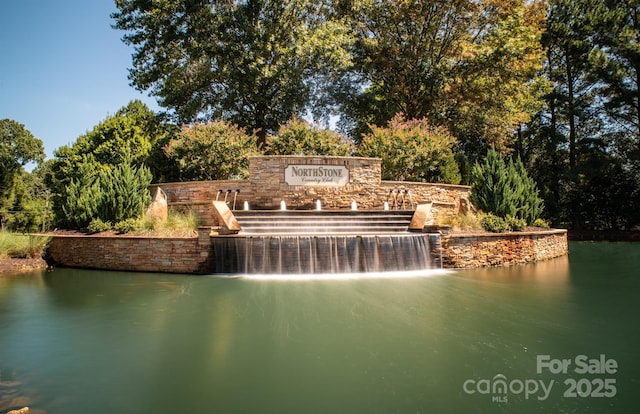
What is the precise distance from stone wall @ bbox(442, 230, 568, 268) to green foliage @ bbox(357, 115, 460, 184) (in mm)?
5144

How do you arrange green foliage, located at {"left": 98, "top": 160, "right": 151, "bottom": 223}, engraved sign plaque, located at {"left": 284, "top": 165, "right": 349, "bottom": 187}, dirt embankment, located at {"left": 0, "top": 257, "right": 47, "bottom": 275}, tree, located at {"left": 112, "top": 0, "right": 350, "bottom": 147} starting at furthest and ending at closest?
tree, located at {"left": 112, "top": 0, "right": 350, "bottom": 147} < engraved sign plaque, located at {"left": 284, "top": 165, "right": 349, "bottom": 187} < green foliage, located at {"left": 98, "top": 160, "right": 151, "bottom": 223} < dirt embankment, located at {"left": 0, "top": 257, "right": 47, "bottom": 275}

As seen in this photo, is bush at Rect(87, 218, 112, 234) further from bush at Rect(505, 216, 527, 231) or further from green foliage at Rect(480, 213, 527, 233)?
bush at Rect(505, 216, 527, 231)

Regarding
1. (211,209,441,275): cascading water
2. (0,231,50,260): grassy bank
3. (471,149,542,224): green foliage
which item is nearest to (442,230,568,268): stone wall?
(211,209,441,275): cascading water

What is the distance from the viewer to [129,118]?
1587 cm

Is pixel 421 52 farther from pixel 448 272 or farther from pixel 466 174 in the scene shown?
pixel 448 272

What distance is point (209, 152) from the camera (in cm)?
1467

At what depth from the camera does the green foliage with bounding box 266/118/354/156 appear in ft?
51.4

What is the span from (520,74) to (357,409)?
70.5 feet

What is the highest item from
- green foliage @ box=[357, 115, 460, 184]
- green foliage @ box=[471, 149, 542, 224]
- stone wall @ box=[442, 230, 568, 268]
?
green foliage @ box=[357, 115, 460, 184]

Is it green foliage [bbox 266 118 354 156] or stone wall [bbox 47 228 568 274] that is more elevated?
green foliage [bbox 266 118 354 156]

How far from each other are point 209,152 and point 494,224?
1041 centimetres

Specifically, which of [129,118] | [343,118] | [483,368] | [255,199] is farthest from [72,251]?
[343,118]

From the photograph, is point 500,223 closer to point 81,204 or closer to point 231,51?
point 81,204

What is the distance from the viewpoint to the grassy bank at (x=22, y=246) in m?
10.9
